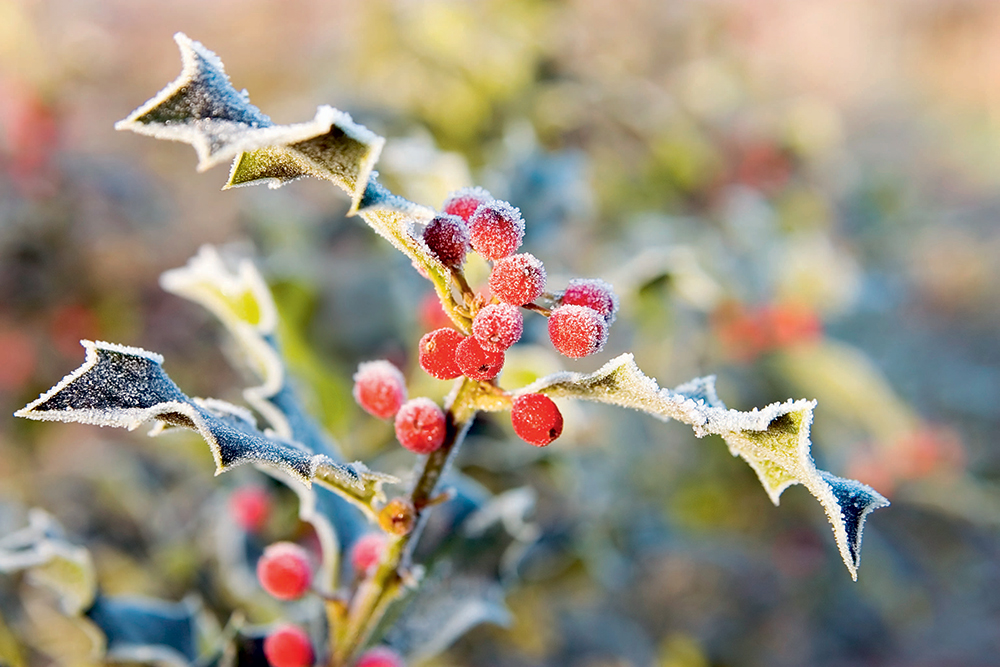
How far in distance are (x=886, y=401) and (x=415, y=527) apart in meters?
1.48

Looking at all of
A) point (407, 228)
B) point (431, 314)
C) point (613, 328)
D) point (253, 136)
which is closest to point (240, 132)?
point (253, 136)

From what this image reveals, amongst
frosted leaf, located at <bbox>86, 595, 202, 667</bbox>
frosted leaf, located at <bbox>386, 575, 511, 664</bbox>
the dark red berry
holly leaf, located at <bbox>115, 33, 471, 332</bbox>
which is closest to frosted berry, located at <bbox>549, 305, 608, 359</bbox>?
holly leaf, located at <bbox>115, 33, 471, 332</bbox>

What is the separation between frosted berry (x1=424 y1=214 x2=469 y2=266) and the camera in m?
0.53

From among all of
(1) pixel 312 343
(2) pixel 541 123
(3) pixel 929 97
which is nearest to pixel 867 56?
(3) pixel 929 97

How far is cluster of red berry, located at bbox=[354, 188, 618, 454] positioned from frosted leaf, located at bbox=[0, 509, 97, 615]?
1.67 feet

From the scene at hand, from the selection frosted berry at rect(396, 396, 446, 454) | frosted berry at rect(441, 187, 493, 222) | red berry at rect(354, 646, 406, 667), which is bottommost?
red berry at rect(354, 646, 406, 667)

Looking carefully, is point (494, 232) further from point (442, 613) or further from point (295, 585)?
point (442, 613)

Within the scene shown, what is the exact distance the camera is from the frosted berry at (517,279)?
0.53 meters

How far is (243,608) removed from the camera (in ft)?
4.68

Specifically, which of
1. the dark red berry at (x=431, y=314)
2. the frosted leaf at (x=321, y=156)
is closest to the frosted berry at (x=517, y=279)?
the frosted leaf at (x=321, y=156)

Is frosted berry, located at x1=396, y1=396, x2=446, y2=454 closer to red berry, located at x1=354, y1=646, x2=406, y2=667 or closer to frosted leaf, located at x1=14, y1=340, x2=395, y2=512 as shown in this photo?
frosted leaf, located at x1=14, y1=340, x2=395, y2=512

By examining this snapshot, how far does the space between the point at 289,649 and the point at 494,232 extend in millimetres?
482

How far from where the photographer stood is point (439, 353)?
0.57 meters

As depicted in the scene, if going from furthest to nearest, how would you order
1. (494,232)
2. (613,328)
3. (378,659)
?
(613,328) → (378,659) → (494,232)
